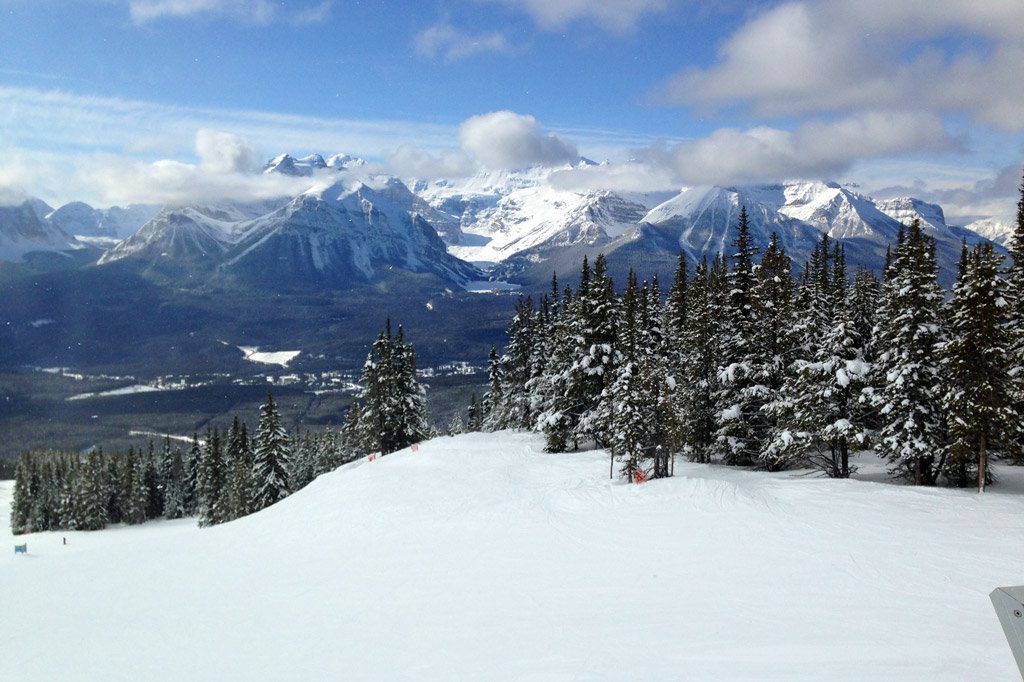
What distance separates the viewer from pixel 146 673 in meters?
12.4

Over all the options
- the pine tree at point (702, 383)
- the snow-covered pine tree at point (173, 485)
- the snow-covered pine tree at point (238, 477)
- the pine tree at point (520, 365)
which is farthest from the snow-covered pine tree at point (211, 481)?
the pine tree at point (702, 383)

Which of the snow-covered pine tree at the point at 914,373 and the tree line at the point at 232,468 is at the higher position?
the snow-covered pine tree at the point at 914,373

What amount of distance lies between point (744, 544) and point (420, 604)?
989 cm

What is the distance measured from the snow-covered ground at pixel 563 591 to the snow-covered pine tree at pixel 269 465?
23.8 meters

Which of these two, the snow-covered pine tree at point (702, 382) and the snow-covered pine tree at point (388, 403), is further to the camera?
the snow-covered pine tree at point (388, 403)

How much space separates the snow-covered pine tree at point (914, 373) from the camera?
24.9m

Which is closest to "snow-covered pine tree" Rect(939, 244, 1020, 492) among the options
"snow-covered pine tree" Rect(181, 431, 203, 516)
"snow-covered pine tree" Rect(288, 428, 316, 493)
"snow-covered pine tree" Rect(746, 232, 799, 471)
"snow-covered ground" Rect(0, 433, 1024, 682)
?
"snow-covered ground" Rect(0, 433, 1024, 682)

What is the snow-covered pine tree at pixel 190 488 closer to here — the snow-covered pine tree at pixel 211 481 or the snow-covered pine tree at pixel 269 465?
the snow-covered pine tree at pixel 211 481

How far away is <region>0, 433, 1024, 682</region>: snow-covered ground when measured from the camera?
34.2 feet

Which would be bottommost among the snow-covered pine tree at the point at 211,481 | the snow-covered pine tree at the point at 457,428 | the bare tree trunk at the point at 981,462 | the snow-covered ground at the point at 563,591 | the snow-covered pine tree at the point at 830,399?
the snow-covered pine tree at the point at 211,481

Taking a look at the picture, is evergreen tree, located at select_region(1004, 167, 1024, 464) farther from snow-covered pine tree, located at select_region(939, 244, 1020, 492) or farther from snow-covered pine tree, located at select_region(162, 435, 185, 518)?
snow-covered pine tree, located at select_region(162, 435, 185, 518)

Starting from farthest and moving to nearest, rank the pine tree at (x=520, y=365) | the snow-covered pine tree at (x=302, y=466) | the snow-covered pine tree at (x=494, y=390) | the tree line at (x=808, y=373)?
the snow-covered pine tree at (x=302, y=466), the snow-covered pine tree at (x=494, y=390), the pine tree at (x=520, y=365), the tree line at (x=808, y=373)

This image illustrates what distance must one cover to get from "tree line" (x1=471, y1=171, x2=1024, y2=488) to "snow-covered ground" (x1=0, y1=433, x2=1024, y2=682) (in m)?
Answer: 2.62

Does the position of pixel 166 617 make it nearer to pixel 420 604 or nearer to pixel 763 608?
pixel 420 604
